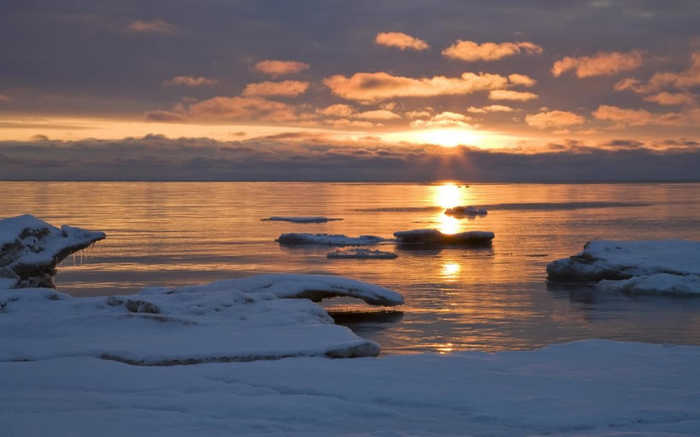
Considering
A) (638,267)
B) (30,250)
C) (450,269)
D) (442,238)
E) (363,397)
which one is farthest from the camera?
(442,238)

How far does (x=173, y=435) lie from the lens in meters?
6.43

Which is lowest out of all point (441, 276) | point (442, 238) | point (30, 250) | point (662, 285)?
point (441, 276)

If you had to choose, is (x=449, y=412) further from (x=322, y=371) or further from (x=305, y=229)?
(x=305, y=229)

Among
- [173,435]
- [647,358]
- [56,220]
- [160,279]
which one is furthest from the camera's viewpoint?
[56,220]

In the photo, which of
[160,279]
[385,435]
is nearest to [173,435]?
[385,435]

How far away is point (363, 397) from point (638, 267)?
15.2 metres

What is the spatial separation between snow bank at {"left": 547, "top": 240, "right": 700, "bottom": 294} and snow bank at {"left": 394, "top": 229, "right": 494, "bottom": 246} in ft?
36.9

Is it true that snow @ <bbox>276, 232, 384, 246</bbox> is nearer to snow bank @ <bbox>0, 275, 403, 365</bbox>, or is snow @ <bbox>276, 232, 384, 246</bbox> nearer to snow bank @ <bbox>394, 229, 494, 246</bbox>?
snow bank @ <bbox>394, 229, 494, 246</bbox>

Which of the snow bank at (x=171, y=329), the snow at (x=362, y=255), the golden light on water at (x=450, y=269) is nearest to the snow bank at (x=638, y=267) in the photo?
the golden light on water at (x=450, y=269)

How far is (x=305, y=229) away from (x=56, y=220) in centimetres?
1740

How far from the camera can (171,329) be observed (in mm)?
11352

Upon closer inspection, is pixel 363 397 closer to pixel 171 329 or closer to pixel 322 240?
pixel 171 329

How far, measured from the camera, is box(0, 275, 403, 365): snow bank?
993 centimetres

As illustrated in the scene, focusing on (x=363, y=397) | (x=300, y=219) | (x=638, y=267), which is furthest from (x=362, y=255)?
(x=363, y=397)
